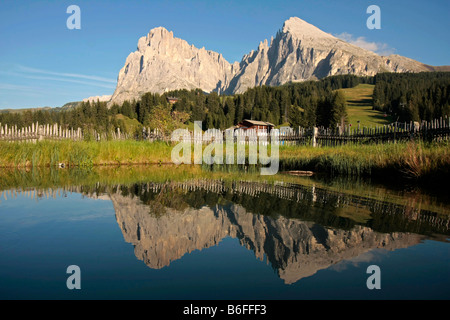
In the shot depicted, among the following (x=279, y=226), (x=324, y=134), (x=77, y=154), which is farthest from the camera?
(x=324, y=134)

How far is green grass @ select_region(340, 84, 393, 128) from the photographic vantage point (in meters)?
83.8

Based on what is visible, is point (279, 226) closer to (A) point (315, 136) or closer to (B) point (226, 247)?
(B) point (226, 247)

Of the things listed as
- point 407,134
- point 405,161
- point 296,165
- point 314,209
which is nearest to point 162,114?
point 296,165

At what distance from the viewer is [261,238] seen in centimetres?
411

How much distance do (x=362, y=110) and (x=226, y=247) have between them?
110400mm

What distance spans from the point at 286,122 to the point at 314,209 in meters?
96.3

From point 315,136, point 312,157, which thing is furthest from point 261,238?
point 315,136

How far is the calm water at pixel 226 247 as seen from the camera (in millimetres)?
2682

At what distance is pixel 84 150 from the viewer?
53.9 ft

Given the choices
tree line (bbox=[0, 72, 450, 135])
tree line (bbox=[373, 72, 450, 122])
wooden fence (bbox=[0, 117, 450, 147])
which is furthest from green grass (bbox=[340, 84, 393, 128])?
wooden fence (bbox=[0, 117, 450, 147])

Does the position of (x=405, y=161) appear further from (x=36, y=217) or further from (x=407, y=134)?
(x=36, y=217)

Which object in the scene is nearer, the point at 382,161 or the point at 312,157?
the point at 382,161

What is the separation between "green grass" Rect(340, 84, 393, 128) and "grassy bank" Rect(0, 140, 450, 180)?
215ft

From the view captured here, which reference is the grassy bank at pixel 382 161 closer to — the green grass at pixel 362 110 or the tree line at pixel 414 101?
the tree line at pixel 414 101
